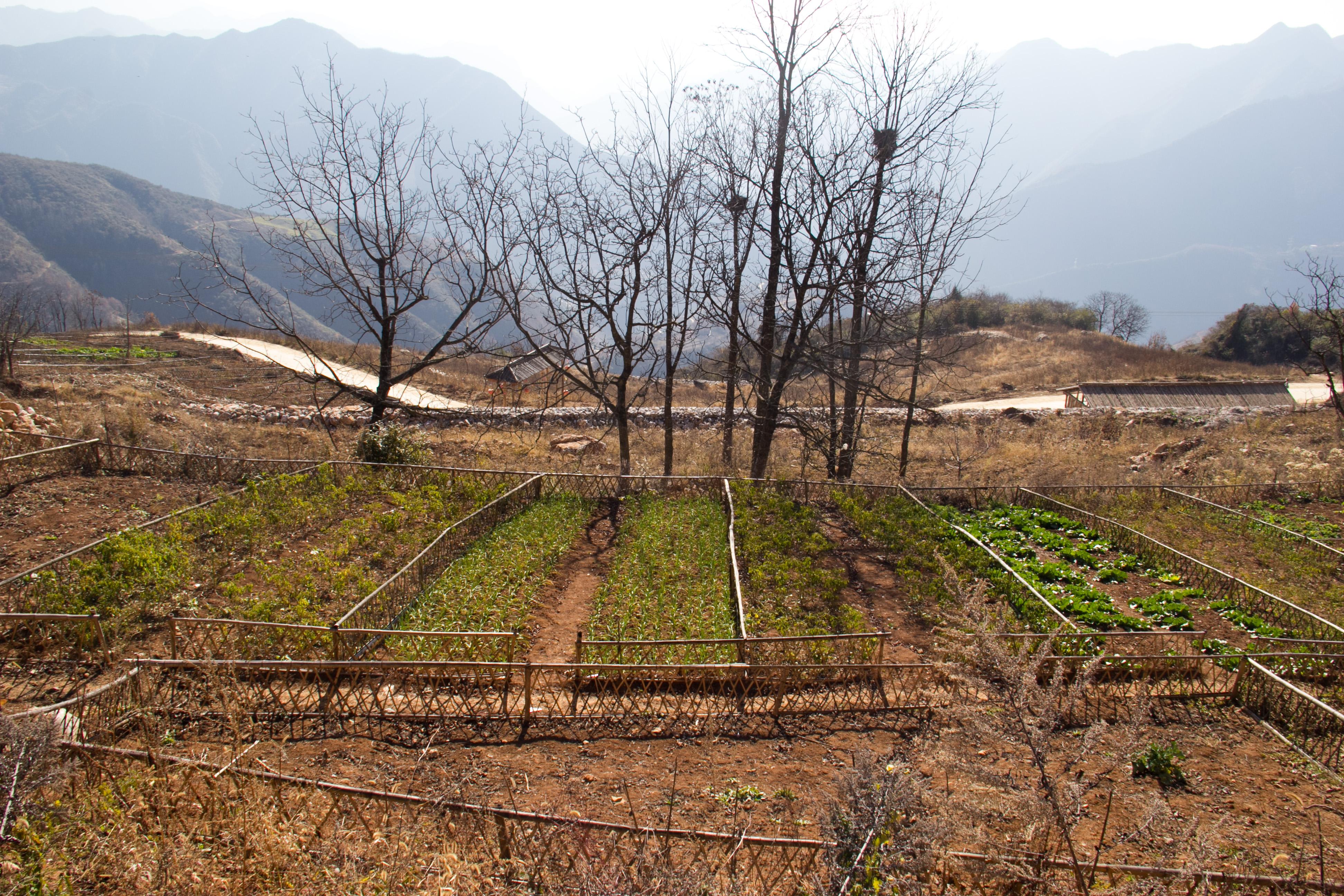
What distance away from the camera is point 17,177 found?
339 ft

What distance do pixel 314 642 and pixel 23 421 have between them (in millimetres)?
13187

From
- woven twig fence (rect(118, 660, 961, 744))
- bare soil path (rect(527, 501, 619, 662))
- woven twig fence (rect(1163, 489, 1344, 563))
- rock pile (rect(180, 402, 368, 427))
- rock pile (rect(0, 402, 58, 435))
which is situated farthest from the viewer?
rock pile (rect(180, 402, 368, 427))

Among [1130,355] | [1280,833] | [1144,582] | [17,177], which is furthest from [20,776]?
[17,177]

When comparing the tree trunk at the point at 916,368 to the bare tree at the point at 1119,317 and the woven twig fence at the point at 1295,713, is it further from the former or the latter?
the bare tree at the point at 1119,317

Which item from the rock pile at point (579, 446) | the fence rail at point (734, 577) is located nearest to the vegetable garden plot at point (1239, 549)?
the fence rail at point (734, 577)

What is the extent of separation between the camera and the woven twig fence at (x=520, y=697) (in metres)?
5.79

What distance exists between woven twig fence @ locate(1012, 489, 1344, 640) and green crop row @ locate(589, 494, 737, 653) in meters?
6.78

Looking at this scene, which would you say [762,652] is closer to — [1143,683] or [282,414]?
[1143,683]

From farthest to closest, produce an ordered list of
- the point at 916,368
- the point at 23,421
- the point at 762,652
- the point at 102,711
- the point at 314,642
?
the point at 916,368
the point at 23,421
the point at 762,652
the point at 314,642
the point at 102,711

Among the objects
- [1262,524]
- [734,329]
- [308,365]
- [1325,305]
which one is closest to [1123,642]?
[1262,524]

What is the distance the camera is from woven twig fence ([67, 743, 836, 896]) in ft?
12.8

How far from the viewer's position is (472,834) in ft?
13.7

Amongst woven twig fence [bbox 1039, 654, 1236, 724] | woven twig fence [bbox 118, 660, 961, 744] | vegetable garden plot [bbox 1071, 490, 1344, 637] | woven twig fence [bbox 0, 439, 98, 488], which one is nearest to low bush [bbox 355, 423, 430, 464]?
woven twig fence [bbox 0, 439, 98, 488]

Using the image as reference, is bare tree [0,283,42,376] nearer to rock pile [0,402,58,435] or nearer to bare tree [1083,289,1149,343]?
rock pile [0,402,58,435]
